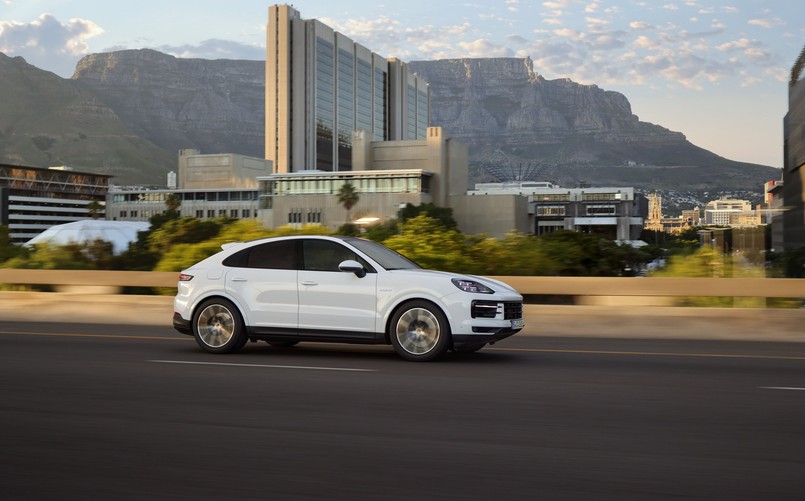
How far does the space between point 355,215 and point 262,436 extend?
139m

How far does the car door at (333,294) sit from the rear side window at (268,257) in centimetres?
19

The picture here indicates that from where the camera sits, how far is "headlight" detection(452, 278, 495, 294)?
10.2 metres

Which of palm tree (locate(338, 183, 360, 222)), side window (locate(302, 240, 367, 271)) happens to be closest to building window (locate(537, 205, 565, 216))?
palm tree (locate(338, 183, 360, 222))

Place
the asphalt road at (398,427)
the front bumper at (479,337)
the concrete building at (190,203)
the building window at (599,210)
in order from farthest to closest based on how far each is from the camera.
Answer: the building window at (599,210), the concrete building at (190,203), the front bumper at (479,337), the asphalt road at (398,427)

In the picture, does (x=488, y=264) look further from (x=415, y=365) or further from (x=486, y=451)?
(x=486, y=451)

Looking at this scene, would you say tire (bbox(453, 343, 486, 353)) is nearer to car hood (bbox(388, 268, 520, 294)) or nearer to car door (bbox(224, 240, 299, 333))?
car hood (bbox(388, 268, 520, 294))

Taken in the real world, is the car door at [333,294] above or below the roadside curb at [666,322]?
above

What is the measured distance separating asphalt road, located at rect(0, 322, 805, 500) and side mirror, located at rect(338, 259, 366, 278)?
109 cm

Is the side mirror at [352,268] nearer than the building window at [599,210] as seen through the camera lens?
Yes

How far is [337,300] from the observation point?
1062 centimetres

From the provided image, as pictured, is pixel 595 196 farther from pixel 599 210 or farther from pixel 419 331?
pixel 419 331

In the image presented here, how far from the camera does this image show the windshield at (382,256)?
1091 cm

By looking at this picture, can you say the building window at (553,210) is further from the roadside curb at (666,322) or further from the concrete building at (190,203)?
the roadside curb at (666,322)

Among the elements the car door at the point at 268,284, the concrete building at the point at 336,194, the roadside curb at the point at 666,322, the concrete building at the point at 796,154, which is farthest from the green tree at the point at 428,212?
the car door at the point at 268,284
